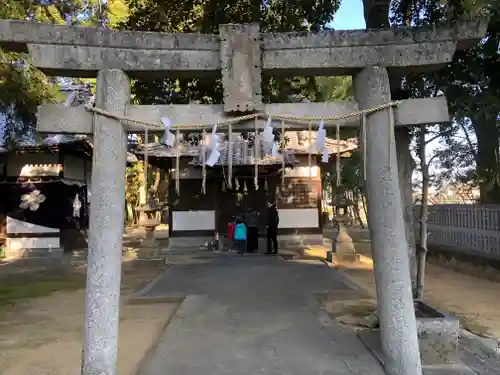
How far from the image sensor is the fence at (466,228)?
11453mm

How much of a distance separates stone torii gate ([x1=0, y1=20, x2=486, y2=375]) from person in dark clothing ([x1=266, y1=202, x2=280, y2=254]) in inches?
460

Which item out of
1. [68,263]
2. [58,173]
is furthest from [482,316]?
[58,173]

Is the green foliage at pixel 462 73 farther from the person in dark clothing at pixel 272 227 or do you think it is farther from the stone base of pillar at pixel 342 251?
the person in dark clothing at pixel 272 227

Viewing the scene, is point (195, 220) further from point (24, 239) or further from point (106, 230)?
point (106, 230)

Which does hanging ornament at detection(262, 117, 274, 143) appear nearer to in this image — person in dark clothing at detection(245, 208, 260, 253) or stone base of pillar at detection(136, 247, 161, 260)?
stone base of pillar at detection(136, 247, 161, 260)

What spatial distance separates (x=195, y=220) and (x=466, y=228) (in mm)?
10534

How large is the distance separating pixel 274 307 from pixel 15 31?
19.8 ft

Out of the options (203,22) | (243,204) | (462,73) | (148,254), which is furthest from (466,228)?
(148,254)

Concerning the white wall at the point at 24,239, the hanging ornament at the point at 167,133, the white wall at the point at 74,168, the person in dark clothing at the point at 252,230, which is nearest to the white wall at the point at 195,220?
the person in dark clothing at the point at 252,230

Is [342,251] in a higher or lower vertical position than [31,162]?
lower

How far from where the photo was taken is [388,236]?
4957mm

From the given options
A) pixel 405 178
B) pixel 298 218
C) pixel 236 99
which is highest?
pixel 236 99

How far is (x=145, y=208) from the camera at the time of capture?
1725 cm

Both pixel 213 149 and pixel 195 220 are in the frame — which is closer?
pixel 213 149
